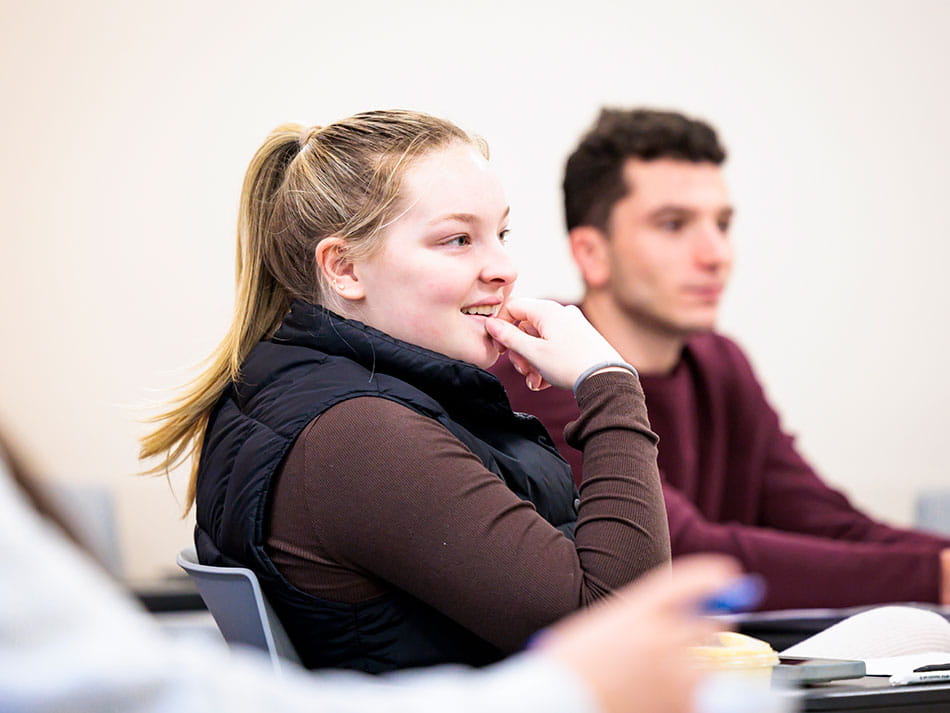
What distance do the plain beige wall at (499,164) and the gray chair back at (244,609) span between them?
83.6 inches

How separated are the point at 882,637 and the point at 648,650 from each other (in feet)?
2.87

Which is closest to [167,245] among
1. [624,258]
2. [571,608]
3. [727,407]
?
[624,258]

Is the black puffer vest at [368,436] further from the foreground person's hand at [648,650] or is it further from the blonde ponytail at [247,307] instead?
the foreground person's hand at [648,650]

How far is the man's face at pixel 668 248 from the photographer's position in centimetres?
252

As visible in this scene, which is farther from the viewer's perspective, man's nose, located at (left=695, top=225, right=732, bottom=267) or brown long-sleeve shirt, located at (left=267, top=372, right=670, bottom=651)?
man's nose, located at (left=695, top=225, right=732, bottom=267)

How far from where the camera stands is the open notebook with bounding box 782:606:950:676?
1.26 metres

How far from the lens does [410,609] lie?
1098mm

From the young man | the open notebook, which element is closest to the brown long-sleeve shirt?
the open notebook

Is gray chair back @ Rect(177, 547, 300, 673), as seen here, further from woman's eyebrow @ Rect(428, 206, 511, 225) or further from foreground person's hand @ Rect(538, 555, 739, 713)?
foreground person's hand @ Rect(538, 555, 739, 713)

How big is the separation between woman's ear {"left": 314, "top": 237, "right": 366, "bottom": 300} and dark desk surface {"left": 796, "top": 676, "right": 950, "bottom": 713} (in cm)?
60

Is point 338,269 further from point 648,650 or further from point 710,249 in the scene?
point 710,249

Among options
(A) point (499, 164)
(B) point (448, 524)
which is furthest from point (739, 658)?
(A) point (499, 164)

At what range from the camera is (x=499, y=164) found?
11.9ft

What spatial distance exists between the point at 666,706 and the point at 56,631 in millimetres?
249
